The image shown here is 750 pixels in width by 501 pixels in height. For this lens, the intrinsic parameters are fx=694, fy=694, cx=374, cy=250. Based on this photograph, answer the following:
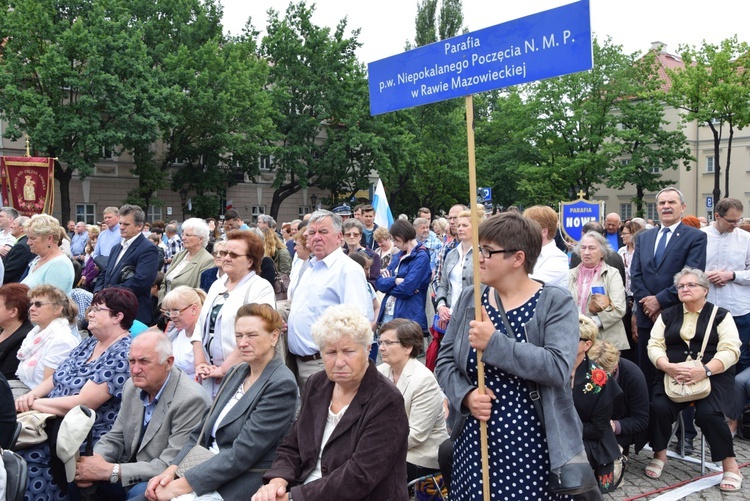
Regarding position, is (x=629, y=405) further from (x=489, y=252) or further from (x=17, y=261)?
(x=17, y=261)

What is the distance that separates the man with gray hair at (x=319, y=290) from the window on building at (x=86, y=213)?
32.6 meters

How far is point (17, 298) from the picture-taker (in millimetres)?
5582

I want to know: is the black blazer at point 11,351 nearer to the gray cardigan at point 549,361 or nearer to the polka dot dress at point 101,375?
the polka dot dress at point 101,375

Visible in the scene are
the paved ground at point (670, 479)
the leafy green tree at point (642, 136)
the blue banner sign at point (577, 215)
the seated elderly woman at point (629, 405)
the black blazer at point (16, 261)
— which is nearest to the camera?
the paved ground at point (670, 479)

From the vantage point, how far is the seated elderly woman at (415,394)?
470cm

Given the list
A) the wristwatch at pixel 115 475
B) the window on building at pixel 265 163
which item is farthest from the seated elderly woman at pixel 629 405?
the window on building at pixel 265 163

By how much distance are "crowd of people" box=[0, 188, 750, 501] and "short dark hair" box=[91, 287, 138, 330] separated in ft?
0.07

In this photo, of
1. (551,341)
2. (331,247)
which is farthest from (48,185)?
(551,341)

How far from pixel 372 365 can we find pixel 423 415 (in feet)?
4.25

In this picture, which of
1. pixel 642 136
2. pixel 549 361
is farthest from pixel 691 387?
pixel 642 136

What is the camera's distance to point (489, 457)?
2900 millimetres

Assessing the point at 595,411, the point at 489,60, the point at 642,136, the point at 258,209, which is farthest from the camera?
the point at 642,136

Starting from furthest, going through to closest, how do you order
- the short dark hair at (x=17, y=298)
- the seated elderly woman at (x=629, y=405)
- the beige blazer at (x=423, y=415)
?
1. the short dark hair at (x=17, y=298)
2. the seated elderly woman at (x=629, y=405)
3. the beige blazer at (x=423, y=415)

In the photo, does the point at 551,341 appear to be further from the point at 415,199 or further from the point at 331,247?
the point at 415,199
